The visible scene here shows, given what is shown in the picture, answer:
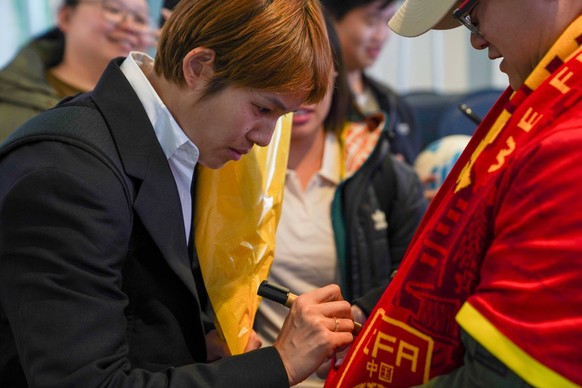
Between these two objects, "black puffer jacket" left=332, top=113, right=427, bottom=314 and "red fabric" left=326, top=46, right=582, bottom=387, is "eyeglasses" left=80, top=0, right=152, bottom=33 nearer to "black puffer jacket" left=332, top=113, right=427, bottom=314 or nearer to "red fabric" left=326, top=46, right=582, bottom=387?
"black puffer jacket" left=332, top=113, right=427, bottom=314

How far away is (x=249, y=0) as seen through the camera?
127 centimetres

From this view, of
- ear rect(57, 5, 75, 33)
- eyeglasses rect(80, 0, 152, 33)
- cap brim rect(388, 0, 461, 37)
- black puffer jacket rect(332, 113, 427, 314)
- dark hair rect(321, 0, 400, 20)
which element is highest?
cap brim rect(388, 0, 461, 37)

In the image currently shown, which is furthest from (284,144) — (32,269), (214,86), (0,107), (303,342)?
(0,107)

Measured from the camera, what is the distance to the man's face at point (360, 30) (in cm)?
300

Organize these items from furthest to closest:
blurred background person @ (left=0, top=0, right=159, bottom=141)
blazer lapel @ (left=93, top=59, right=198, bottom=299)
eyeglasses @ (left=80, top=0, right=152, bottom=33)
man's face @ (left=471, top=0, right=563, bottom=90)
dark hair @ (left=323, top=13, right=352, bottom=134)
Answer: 1. eyeglasses @ (left=80, top=0, right=152, bottom=33)
2. blurred background person @ (left=0, top=0, right=159, bottom=141)
3. dark hair @ (left=323, top=13, right=352, bottom=134)
4. blazer lapel @ (left=93, top=59, right=198, bottom=299)
5. man's face @ (left=471, top=0, right=563, bottom=90)

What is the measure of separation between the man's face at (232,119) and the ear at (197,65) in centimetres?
4

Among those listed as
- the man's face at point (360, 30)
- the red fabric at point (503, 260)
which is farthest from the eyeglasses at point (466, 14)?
the man's face at point (360, 30)

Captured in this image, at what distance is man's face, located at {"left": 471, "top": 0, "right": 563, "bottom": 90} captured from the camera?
102cm

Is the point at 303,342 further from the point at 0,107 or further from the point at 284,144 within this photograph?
the point at 0,107

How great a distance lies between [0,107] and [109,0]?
1.69 ft

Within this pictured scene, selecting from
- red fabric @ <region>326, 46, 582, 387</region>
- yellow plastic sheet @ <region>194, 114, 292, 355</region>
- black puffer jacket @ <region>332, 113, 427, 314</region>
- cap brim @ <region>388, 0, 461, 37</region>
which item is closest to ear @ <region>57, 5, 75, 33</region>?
black puffer jacket @ <region>332, 113, 427, 314</region>

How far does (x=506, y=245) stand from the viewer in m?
0.93

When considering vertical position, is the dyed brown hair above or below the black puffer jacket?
above

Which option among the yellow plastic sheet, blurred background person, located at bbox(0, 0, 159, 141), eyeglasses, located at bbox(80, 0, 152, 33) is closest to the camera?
the yellow plastic sheet
